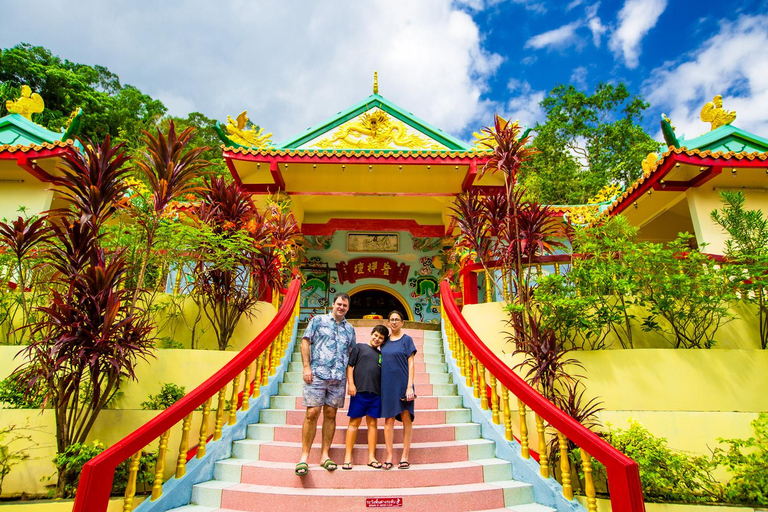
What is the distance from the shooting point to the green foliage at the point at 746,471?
3.14 m

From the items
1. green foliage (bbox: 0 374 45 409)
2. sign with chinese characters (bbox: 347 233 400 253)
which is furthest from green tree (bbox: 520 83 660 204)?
green foliage (bbox: 0 374 45 409)

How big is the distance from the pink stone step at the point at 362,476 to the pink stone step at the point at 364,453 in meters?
0.13

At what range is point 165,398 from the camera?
12.4ft

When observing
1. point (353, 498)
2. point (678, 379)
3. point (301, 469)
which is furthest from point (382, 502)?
point (678, 379)

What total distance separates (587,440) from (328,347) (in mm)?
1856

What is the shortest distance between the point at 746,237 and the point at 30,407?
7.24 m

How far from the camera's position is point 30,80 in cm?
1770

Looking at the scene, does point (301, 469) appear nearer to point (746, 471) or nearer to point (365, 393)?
point (365, 393)

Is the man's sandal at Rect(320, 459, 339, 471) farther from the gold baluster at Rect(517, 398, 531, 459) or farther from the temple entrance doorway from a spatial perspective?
the temple entrance doorway

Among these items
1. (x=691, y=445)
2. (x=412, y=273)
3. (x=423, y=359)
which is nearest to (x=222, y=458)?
(x=423, y=359)

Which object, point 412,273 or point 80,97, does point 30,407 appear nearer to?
point 412,273

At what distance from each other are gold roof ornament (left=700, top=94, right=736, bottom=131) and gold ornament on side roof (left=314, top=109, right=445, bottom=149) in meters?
4.39

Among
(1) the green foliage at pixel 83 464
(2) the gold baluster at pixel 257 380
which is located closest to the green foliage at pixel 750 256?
(2) the gold baluster at pixel 257 380

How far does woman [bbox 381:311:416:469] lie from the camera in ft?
10.4
